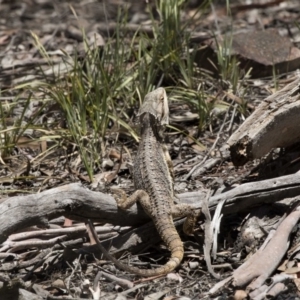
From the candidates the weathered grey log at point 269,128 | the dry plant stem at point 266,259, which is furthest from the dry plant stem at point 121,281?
the weathered grey log at point 269,128

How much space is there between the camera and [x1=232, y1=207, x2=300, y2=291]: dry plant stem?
187 inches

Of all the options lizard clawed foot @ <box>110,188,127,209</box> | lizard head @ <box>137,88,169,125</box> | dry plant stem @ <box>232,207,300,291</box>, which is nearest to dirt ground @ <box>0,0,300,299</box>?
dry plant stem @ <box>232,207,300,291</box>

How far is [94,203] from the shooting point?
5.07 m

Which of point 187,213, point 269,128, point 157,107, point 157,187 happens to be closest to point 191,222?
point 187,213

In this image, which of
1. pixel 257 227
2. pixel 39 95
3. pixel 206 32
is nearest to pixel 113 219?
pixel 257 227

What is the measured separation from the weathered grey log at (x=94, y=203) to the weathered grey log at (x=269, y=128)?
0.81 feet

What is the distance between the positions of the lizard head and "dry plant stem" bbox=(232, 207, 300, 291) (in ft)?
4.83

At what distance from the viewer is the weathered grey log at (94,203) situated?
4785mm

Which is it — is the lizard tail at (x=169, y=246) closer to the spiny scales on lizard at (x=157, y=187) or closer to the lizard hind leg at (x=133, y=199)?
the spiny scales on lizard at (x=157, y=187)

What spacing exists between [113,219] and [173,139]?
2255 mm

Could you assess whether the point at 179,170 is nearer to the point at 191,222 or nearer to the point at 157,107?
the point at 157,107

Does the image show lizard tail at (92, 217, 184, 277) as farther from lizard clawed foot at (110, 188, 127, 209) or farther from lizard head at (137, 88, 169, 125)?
lizard head at (137, 88, 169, 125)

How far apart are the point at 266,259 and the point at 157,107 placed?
190 cm

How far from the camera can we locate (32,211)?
4.82 meters
